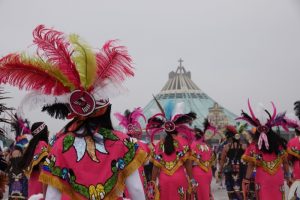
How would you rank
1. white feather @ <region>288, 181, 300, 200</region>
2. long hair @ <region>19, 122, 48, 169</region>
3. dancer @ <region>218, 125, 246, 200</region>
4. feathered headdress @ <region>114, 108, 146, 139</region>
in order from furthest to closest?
dancer @ <region>218, 125, 246, 200</region>
feathered headdress @ <region>114, 108, 146, 139</region>
white feather @ <region>288, 181, 300, 200</region>
long hair @ <region>19, 122, 48, 169</region>

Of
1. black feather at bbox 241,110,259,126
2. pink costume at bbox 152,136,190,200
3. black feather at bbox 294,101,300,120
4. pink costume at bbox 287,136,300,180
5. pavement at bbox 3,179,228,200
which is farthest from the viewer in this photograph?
pavement at bbox 3,179,228,200

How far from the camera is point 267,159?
29.4 feet

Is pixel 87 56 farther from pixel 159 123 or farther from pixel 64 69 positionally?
pixel 159 123

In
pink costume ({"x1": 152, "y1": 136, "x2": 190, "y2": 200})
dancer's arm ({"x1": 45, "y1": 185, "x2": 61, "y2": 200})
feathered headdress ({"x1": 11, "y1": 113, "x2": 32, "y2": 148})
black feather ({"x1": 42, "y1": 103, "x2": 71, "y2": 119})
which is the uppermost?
black feather ({"x1": 42, "y1": 103, "x2": 71, "y2": 119})

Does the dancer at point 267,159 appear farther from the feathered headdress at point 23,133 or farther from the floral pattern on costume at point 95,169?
the floral pattern on costume at point 95,169

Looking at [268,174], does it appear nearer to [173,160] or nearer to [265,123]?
[265,123]

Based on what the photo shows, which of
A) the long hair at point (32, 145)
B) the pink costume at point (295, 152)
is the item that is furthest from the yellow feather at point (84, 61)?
the pink costume at point (295, 152)

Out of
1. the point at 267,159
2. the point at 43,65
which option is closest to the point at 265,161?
the point at 267,159

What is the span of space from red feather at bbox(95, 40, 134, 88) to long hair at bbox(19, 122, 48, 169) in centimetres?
293

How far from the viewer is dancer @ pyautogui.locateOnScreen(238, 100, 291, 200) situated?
351 inches

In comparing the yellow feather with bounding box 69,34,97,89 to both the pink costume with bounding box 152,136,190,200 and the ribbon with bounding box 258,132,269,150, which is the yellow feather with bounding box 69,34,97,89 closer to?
the pink costume with bounding box 152,136,190,200

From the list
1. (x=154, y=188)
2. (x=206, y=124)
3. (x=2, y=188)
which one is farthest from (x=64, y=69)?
(x=206, y=124)

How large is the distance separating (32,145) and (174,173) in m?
2.34

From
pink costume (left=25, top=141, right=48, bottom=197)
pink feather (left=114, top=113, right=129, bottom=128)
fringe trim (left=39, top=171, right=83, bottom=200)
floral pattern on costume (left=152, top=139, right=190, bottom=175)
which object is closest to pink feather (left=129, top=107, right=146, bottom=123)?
pink feather (left=114, top=113, right=129, bottom=128)
